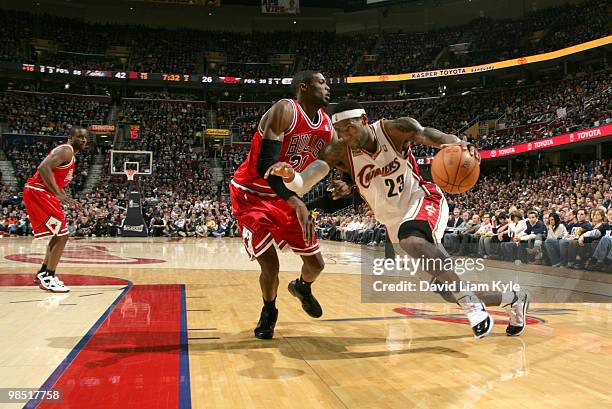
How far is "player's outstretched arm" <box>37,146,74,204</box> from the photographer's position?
6129mm

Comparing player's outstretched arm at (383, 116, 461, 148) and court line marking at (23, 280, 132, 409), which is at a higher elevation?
player's outstretched arm at (383, 116, 461, 148)

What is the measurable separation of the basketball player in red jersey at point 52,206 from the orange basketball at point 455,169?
4482 mm

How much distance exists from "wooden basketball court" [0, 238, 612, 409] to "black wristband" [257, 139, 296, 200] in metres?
1.07

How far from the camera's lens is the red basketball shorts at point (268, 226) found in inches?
165

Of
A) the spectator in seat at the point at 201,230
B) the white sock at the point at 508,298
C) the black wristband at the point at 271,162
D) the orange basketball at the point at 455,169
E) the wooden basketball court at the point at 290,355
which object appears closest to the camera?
the wooden basketball court at the point at 290,355

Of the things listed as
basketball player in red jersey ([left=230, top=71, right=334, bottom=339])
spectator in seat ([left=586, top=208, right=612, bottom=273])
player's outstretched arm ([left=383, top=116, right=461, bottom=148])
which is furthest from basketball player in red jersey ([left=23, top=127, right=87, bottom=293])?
spectator in seat ([left=586, top=208, right=612, bottom=273])

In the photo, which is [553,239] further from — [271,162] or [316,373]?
[316,373]

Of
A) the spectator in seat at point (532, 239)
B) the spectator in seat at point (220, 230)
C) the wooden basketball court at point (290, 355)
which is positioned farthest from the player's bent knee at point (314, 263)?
the spectator in seat at point (220, 230)

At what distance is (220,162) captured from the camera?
3397 centimetres

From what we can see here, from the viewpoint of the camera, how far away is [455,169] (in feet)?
11.7

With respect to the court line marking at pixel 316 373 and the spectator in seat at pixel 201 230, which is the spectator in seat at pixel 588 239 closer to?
the court line marking at pixel 316 373

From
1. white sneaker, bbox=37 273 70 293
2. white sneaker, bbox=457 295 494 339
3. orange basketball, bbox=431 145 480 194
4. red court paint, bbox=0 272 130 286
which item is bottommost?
red court paint, bbox=0 272 130 286

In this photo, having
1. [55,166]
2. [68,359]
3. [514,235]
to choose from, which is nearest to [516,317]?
[68,359]

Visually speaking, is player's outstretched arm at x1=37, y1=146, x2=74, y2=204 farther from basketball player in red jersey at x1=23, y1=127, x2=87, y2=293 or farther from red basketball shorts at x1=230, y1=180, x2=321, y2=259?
red basketball shorts at x1=230, y1=180, x2=321, y2=259
